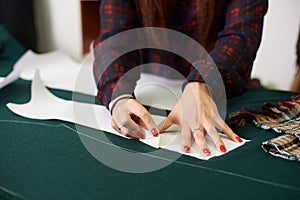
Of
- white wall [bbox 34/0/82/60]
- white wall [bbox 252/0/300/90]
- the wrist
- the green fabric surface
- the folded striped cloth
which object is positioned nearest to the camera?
→ the green fabric surface

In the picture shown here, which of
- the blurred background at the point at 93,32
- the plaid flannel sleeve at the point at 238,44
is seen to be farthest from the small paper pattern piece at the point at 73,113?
the blurred background at the point at 93,32

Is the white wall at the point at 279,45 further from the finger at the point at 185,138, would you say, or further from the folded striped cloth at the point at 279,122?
the finger at the point at 185,138

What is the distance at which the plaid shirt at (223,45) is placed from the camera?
81 cm

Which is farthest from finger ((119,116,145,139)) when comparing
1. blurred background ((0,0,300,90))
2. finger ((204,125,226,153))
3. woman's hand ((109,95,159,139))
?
blurred background ((0,0,300,90))

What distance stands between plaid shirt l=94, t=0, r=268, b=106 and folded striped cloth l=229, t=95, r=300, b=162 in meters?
0.07

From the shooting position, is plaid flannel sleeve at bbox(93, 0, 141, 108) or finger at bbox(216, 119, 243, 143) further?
plaid flannel sleeve at bbox(93, 0, 141, 108)

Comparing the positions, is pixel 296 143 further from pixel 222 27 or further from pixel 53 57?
pixel 53 57

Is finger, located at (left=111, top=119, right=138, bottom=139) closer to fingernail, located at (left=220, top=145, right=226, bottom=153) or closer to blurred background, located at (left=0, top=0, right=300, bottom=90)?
fingernail, located at (left=220, top=145, right=226, bottom=153)

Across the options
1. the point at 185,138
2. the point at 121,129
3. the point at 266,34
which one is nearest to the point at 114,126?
the point at 121,129

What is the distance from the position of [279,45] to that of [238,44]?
2.16 feet

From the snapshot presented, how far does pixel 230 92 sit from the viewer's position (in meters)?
0.83

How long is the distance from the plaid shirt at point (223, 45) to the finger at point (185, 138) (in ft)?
0.37

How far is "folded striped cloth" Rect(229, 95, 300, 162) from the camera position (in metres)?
0.65

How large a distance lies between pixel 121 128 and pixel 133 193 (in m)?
0.20
